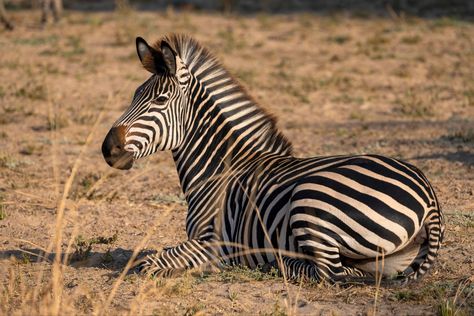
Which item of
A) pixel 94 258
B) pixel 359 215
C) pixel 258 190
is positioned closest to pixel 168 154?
pixel 94 258

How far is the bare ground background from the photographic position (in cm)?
502

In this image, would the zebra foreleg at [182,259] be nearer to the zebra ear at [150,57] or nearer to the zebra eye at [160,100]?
the zebra eye at [160,100]

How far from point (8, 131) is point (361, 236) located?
7247mm

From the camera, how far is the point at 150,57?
5.79 m

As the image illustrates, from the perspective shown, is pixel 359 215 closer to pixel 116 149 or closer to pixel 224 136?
pixel 224 136

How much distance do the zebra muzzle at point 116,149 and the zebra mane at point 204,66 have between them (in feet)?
2.23

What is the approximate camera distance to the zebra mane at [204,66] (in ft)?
19.3

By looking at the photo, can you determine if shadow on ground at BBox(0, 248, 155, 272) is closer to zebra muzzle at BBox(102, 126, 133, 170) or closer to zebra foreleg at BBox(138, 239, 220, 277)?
zebra foreleg at BBox(138, 239, 220, 277)

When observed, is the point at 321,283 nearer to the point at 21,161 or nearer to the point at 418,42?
the point at 21,161

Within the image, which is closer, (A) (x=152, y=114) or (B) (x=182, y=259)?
(B) (x=182, y=259)

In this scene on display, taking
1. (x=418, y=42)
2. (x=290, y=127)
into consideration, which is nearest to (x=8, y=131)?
(x=290, y=127)

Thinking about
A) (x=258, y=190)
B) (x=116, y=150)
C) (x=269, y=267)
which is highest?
(x=116, y=150)

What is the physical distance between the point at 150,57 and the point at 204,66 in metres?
0.39

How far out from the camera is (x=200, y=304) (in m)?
4.93
